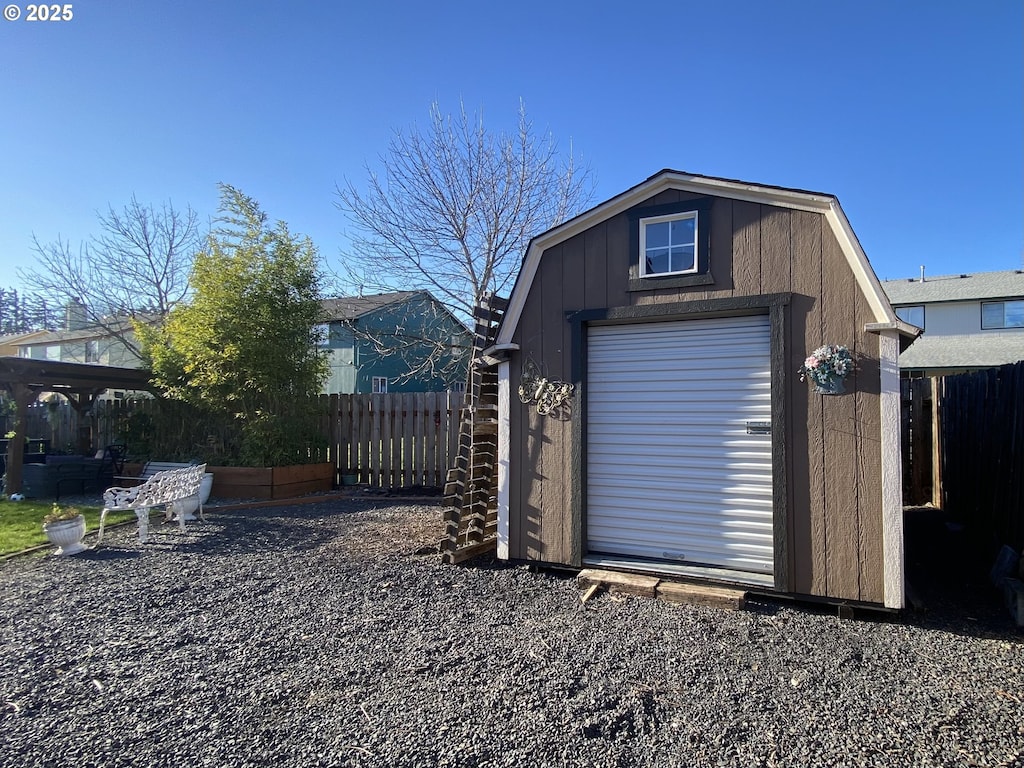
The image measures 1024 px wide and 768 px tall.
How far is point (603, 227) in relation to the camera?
5.05m

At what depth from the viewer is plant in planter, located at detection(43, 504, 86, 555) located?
5707mm

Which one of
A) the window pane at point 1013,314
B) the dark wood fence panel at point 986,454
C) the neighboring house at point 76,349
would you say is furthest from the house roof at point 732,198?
the neighboring house at point 76,349

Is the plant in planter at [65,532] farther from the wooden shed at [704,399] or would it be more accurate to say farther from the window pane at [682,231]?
the window pane at [682,231]

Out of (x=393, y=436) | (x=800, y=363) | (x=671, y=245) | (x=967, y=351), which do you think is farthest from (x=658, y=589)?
(x=967, y=351)

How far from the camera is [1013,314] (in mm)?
19500

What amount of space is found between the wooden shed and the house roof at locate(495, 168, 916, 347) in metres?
0.01

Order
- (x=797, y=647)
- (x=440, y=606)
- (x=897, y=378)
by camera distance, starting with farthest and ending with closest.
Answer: (x=440, y=606), (x=897, y=378), (x=797, y=647)

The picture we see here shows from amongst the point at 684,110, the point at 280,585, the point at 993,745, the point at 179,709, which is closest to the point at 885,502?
the point at 993,745

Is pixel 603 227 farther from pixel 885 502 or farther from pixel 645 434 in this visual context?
pixel 885 502

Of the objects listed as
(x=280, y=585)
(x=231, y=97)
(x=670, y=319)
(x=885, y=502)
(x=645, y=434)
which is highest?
(x=231, y=97)

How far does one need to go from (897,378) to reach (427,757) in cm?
386

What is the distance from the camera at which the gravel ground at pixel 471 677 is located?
2455mm

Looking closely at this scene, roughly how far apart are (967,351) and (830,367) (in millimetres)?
21040

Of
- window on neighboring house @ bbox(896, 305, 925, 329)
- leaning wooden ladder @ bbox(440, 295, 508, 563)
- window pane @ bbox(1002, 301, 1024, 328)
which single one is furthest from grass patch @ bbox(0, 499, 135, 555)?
window pane @ bbox(1002, 301, 1024, 328)
